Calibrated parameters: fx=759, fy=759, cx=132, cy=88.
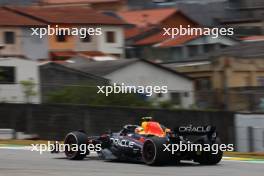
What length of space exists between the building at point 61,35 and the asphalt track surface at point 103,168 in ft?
126

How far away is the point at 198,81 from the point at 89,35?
17686 millimetres

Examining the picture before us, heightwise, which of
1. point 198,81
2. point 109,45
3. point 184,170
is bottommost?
point 184,170

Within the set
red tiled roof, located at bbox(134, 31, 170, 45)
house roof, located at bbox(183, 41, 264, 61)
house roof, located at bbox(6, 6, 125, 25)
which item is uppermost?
house roof, located at bbox(6, 6, 125, 25)

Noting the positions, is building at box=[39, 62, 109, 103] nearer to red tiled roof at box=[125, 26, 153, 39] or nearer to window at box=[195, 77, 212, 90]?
window at box=[195, 77, 212, 90]

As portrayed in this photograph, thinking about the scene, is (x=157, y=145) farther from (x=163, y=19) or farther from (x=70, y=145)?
(x=163, y=19)

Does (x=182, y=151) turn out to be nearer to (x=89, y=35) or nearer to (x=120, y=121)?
(x=120, y=121)

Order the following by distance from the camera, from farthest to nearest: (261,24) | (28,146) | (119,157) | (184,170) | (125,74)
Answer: (261,24) < (125,74) < (28,146) < (119,157) < (184,170)

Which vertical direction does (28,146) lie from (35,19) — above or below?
below

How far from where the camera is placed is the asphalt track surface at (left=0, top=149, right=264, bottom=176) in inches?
519

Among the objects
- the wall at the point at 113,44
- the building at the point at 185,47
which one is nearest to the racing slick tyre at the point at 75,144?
the building at the point at 185,47

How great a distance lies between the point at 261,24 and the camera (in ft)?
222

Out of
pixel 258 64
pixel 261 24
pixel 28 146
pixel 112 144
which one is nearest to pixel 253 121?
pixel 28 146

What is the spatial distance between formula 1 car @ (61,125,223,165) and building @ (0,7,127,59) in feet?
126

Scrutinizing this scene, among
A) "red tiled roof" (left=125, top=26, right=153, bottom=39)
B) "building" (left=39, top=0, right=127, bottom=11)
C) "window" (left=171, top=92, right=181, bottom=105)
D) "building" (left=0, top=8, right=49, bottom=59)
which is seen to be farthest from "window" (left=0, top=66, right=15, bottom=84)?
"building" (left=39, top=0, right=127, bottom=11)
